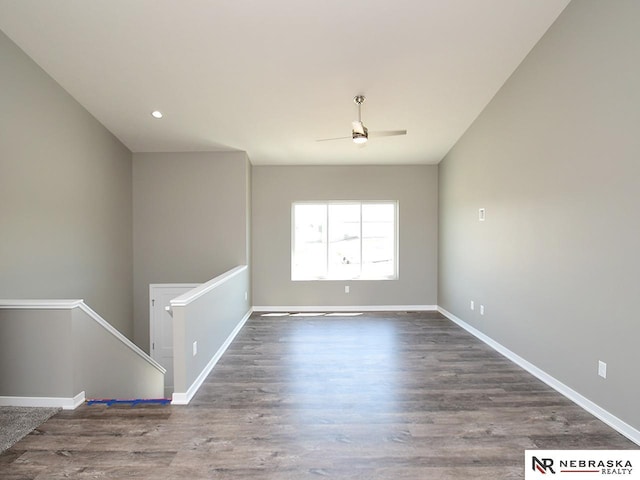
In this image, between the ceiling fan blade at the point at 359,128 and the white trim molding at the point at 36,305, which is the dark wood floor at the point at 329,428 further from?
the ceiling fan blade at the point at 359,128

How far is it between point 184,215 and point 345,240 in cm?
288

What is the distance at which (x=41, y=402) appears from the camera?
8.57ft

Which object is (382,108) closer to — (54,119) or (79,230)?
(54,119)

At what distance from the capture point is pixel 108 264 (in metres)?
4.75

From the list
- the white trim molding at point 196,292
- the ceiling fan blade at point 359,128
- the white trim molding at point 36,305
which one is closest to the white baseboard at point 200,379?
the white trim molding at point 196,292

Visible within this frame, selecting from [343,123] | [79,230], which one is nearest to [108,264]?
[79,230]

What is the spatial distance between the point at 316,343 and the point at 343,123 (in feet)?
9.90

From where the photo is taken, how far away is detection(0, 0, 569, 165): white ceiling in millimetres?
2865

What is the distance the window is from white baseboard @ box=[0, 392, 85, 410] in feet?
13.0

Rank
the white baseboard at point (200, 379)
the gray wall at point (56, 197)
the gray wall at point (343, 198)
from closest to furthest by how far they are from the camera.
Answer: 1. the white baseboard at point (200, 379)
2. the gray wall at point (56, 197)
3. the gray wall at point (343, 198)

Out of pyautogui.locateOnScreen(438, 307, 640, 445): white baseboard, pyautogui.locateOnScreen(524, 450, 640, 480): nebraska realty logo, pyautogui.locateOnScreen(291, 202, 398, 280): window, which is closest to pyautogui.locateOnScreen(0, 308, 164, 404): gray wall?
pyautogui.locateOnScreen(524, 450, 640, 480): nebraska realty logo

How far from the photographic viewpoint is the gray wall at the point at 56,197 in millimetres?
3107

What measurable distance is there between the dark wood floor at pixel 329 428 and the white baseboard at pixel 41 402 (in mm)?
76

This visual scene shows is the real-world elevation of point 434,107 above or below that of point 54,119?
above
